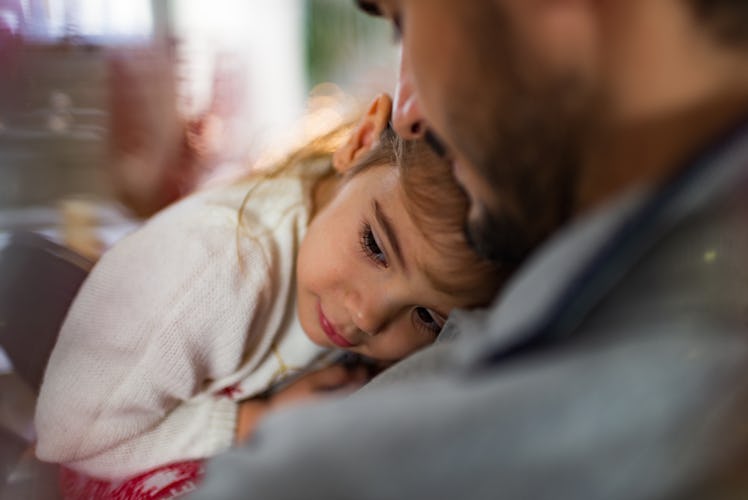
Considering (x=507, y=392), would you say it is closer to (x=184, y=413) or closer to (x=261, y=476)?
(x=261, y=476)

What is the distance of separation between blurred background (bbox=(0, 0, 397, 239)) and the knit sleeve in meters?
0.09

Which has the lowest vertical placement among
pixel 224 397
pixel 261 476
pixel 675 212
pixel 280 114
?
pixel 224 397

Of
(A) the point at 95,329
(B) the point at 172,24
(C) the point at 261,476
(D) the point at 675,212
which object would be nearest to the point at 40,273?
(A) the point at 95,329

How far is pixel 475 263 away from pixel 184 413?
0.96ft

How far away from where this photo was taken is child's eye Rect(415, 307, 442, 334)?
0.60 metres

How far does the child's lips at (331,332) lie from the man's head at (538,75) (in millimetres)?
305

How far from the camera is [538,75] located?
32 cm

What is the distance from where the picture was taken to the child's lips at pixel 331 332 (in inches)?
25.1

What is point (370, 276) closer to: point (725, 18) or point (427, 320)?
point (427, 320)

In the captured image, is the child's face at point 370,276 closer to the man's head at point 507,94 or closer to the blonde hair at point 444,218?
the blonde hair at point 444,218

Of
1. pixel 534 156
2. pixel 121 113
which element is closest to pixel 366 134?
pixel 121 113

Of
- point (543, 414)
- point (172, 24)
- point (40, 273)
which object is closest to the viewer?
point (543, 414)

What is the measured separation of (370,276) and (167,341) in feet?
0.54

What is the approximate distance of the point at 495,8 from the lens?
31 centimetres
